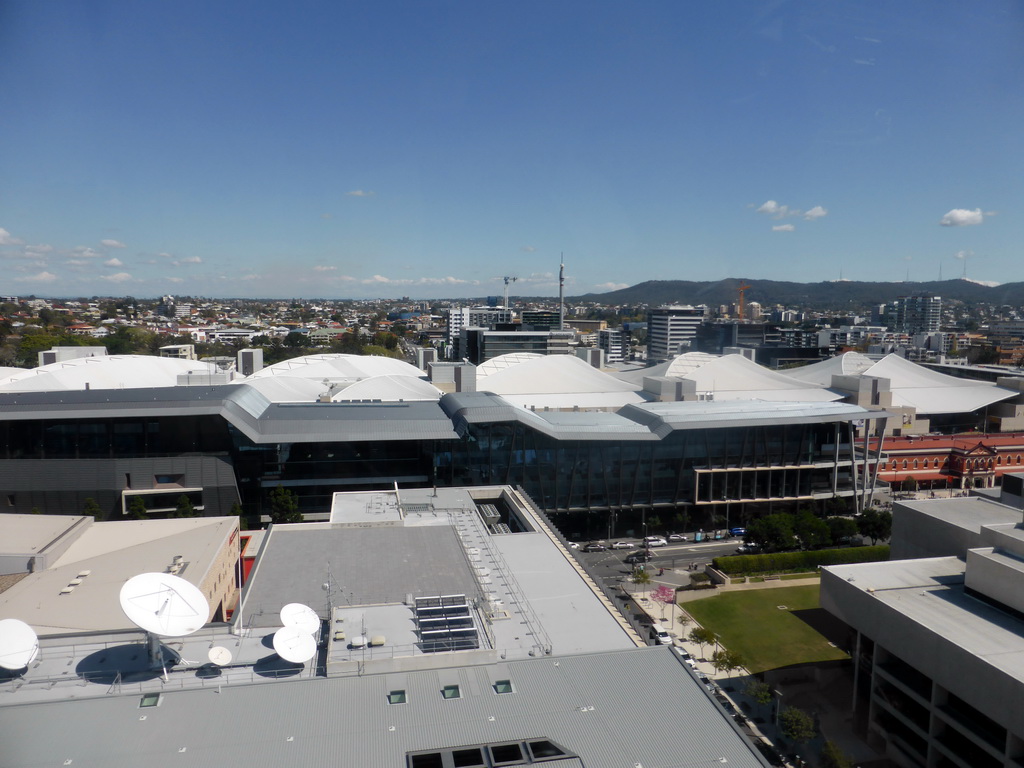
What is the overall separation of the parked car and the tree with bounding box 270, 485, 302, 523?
8.88 meters

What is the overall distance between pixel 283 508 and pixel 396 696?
1169cm

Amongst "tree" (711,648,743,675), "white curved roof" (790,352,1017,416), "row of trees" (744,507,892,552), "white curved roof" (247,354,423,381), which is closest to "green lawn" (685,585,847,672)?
"tree" (711,648,743,675)

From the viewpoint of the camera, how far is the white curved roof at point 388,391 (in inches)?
1013

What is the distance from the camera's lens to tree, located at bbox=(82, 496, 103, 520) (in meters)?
17.2

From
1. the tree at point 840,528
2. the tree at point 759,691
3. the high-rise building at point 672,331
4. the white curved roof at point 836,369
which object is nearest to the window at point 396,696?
the tree at point 759,691

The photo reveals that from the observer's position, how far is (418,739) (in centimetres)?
626

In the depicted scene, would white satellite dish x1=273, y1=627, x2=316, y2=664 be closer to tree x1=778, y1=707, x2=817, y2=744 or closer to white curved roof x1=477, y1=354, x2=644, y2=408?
tree x1=778, y1=707, x2=817, y2=744

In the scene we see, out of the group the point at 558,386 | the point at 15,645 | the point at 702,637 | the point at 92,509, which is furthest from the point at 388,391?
the point at 15,645

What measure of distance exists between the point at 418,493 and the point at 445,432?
3.19 meters

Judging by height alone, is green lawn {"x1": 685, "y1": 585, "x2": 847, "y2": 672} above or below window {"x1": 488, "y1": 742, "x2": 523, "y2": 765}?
below

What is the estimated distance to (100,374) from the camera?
25859 mm

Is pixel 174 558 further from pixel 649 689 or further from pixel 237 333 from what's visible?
pixel 237 333

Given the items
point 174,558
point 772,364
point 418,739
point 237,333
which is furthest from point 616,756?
point 237,333

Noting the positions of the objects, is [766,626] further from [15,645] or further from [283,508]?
[15,645]
